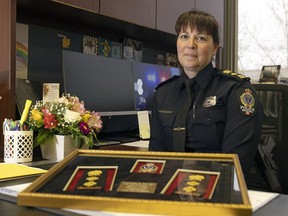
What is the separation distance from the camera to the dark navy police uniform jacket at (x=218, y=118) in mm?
1381

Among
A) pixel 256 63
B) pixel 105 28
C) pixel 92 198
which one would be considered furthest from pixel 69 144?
pixel 256 63

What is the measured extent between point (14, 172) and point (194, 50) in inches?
33.9

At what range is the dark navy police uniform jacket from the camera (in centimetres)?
138

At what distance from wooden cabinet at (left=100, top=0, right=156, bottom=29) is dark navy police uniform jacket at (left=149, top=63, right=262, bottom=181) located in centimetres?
64

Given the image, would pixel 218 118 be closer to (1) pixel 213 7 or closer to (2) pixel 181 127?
(2) pixel 181 127

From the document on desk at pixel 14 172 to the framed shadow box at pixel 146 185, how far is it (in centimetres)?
24

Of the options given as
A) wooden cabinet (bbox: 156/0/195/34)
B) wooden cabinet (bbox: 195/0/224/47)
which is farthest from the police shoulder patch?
wooden cabinet (bbox: 195/0/224/47)

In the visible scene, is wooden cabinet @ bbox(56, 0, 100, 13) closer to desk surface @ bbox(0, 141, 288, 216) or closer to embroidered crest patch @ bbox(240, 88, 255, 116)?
embroidered crest patch @ bbox(240, 88, 255, 116)

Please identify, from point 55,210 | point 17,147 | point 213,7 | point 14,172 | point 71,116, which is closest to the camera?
point 55,210

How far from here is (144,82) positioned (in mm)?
2340

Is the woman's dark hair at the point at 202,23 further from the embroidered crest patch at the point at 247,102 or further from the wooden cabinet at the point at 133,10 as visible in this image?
the wooden cabinet at the point at 133,10

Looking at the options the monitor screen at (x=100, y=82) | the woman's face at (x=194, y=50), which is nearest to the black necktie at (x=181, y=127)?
the woman's face at (x=194, y=50)

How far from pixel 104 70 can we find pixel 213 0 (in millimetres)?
1386

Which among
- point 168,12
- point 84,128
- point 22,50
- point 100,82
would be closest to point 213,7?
point 168,12
